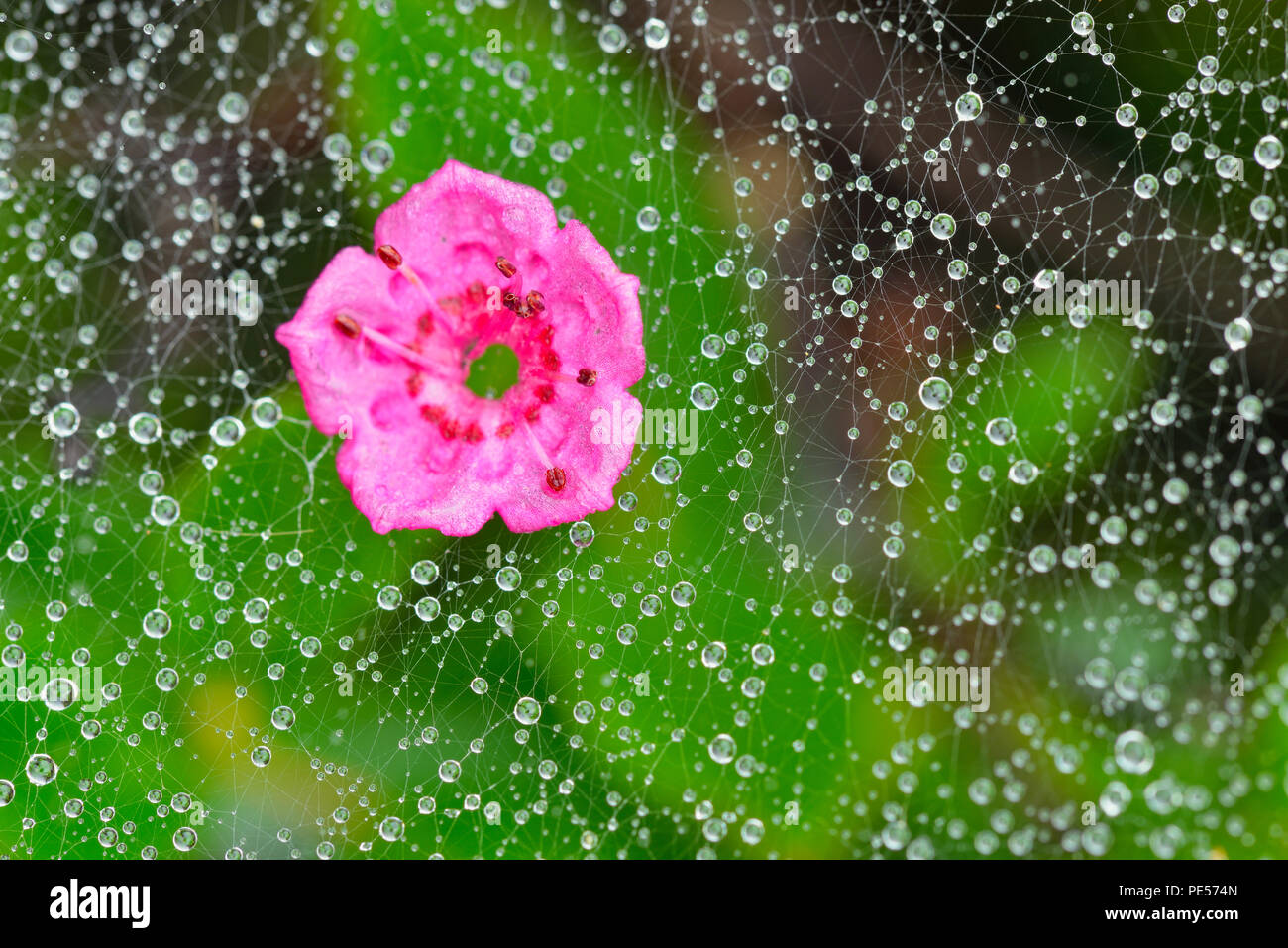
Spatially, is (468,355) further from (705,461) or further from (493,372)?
(705,461)

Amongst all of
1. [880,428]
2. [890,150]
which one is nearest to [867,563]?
[880,428]

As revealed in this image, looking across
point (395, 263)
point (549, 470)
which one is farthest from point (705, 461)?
point (395, 263)

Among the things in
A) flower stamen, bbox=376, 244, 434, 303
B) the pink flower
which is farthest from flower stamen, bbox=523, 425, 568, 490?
flower stamen, bbox=376, 244, 434, 303

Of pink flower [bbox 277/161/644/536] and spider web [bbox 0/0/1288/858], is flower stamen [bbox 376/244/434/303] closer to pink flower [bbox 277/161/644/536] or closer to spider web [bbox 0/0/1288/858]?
pink flower [bbox 277/161/644/536]

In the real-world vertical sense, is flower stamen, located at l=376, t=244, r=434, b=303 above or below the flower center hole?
above

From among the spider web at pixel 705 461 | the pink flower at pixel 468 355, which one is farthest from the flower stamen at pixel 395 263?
the spider web at pixel 705 461
